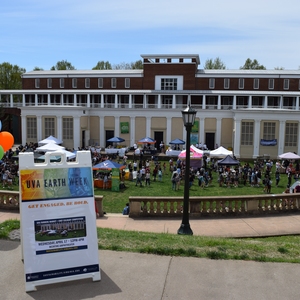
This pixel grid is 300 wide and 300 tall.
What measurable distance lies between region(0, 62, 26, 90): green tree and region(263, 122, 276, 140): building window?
55.3m

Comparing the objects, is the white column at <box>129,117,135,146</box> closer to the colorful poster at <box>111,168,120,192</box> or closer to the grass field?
the grass field

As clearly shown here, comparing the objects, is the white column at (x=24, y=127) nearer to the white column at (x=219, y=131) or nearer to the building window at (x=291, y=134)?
the white column at (x=219, y=131)

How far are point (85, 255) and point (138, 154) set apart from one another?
32915mm

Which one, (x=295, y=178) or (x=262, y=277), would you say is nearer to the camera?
(x=262, y=277)

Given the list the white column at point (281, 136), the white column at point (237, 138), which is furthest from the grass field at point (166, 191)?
the white column at point (281, 136)

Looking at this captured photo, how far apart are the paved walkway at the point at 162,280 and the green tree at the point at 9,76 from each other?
75669 millimetres

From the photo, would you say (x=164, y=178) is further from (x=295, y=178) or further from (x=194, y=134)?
(x=194, y=134)

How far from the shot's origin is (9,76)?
78125mm

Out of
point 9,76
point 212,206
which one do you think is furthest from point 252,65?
point 212,206

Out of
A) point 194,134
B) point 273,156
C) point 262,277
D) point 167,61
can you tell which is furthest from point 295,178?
point 167,61

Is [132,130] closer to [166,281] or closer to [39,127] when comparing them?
[39,127]

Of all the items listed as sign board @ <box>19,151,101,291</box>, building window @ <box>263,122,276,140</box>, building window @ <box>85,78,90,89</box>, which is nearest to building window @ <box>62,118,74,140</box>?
building window @ <box>85,78,90,89</box>

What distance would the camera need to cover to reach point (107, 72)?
192 ft

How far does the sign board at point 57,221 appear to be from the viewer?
21.0ft
